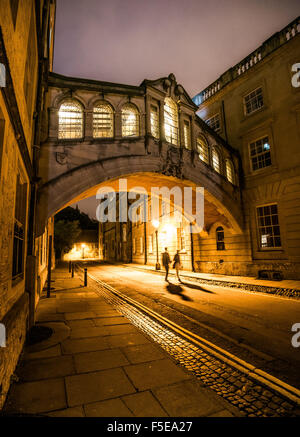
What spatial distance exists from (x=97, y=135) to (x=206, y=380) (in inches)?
411

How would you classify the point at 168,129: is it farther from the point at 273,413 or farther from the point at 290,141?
the point at 273,413

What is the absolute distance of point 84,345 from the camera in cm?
480

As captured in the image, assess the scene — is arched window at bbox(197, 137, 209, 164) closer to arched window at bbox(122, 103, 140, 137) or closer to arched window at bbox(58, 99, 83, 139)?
arched window at bbox(122, 103, 140, 137)

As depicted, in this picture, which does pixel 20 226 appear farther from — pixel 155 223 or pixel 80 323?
pixel 155 223

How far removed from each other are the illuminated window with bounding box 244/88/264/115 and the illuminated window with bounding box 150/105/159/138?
8.20 meters

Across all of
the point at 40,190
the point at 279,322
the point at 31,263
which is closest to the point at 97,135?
the point at 40,190

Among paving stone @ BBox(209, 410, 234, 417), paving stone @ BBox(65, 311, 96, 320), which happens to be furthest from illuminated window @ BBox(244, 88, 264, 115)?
paving stone @ BBox(209, 410, 234, 417)

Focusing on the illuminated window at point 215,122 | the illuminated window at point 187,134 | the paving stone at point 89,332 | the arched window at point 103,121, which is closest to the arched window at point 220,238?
the illuminated window at point 187,134

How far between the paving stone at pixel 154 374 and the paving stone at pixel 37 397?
1.04 m

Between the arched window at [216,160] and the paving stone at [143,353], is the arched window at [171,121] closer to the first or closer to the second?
the arched window at [216,160]

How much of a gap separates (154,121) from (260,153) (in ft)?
26.5

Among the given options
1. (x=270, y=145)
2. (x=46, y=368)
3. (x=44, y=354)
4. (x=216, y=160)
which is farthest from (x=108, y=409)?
(x=270, y=145)

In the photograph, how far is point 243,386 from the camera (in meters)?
3.26

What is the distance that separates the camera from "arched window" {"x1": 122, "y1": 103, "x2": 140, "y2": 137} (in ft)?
37.8
